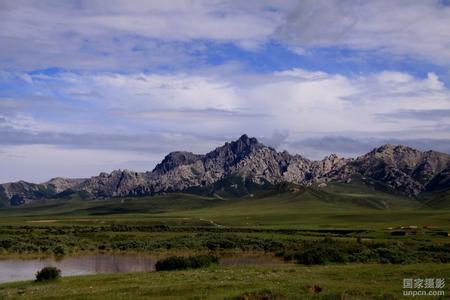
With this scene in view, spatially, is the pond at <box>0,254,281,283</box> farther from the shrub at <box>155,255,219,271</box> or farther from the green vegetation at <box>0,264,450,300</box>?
the green vegetation at <box>0,264,450,300</box>

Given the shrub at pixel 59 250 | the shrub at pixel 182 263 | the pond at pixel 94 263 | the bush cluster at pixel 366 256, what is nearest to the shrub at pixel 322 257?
the bush cluster at pixel 366 256

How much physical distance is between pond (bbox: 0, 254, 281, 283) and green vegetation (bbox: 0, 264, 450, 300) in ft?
50.5

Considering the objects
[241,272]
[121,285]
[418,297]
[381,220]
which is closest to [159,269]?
[241,272]

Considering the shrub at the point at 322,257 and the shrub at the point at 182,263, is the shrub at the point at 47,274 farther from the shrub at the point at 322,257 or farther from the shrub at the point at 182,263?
the shrub at the point at 322,257

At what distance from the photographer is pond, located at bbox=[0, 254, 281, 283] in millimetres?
61875

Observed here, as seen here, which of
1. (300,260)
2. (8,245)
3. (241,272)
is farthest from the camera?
(8,245)

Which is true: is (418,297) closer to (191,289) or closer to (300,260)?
(191,289)

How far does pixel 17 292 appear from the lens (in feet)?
128

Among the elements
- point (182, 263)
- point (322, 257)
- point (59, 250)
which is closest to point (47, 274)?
point (182, 263)

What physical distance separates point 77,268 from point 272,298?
1640 inches

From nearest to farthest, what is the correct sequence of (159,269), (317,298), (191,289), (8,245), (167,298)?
(317,298), (167,298), (191,289), (159,269), (8,245)

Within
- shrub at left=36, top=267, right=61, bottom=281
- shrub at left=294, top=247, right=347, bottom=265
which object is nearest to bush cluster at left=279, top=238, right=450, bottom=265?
shrub at left=294, top=247, right=347, bottom=265

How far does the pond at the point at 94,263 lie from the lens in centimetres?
6188

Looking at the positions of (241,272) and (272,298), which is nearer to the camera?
(272,298)
